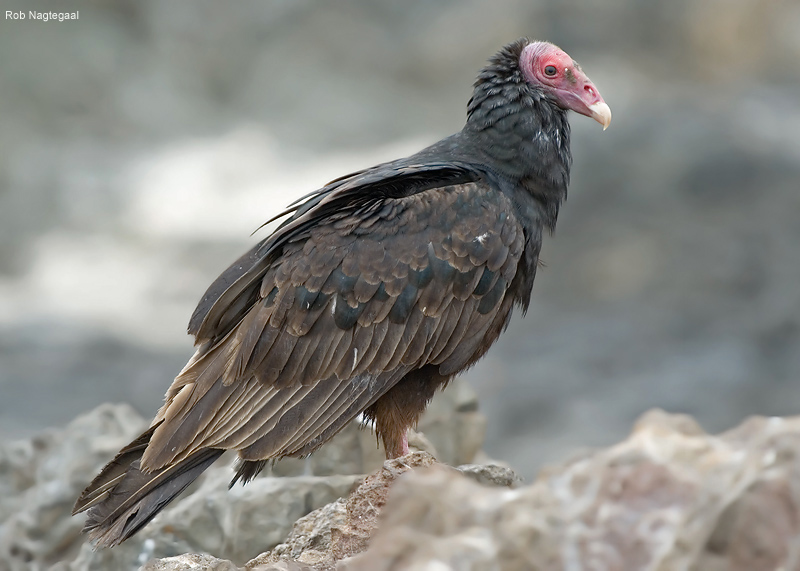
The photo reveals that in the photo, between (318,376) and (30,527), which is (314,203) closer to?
(318,376)

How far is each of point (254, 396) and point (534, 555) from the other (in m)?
2.47

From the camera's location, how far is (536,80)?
5230 mm

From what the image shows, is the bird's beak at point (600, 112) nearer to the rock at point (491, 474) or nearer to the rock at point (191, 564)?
the rock at point (491, 474)

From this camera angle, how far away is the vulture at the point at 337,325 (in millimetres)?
4473

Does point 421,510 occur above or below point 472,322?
below

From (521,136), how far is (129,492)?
2.72 m

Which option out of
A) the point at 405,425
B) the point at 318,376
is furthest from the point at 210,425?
the point at 405,425

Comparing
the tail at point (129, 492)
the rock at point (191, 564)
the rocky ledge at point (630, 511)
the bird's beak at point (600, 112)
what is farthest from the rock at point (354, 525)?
the bird's beak at point (600, 112)

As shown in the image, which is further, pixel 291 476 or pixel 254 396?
pixel 291 476

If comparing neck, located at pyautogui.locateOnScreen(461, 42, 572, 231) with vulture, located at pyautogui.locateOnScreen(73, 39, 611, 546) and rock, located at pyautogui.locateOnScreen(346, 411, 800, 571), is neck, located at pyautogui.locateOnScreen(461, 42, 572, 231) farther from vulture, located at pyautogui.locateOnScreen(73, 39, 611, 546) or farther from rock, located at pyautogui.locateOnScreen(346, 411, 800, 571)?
rock, located at pyautogui.locateOnScreen(346, 411, 800, 571)

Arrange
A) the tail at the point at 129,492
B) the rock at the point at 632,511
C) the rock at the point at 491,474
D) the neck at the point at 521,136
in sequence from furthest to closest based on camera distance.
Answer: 1. the neck at the point at 521,136
2. the rock at the point at 491,474
3. the tail at the point at 129,492
4. the rock at the point at 632,511

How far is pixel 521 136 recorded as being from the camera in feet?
16.4

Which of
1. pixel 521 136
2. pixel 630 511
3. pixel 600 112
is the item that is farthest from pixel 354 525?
pixel 600 112

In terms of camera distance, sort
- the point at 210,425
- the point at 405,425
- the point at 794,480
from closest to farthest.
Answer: the point at 794,480 → the point at 210,425 → the point at 405,425
